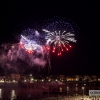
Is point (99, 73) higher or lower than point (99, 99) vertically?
higher

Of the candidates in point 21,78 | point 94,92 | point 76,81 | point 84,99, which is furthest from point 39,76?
point 94,92

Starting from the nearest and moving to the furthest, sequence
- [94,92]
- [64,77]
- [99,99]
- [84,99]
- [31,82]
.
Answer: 1. [94,92]
2. [99,99]
3. [84,99]
4. [31,82]
5. [64,77]

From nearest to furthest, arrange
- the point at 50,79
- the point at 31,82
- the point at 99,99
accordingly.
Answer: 1. the point at 99,99
2. the point at 31,82
3. the point at 50,79

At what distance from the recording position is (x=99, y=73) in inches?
5965

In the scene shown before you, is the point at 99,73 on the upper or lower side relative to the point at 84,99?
upper

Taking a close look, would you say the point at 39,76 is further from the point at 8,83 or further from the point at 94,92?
the point at 94,92

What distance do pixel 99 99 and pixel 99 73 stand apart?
12214 centimetres

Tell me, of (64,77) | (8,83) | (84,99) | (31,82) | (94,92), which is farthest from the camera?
(64,77)

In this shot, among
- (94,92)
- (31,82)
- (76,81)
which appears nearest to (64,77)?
(76,81)

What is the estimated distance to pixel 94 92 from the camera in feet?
69.0

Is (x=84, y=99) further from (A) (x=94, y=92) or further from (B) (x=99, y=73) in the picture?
(B) (x=99, y=73)

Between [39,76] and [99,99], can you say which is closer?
[99,99]

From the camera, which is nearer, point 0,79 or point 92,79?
point 0,79

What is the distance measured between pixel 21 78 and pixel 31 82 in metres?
9.60
